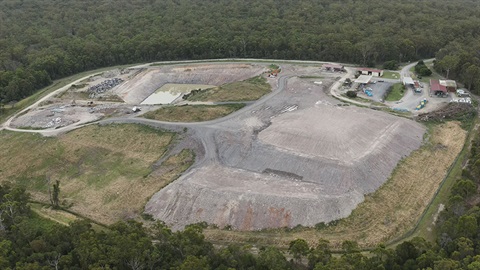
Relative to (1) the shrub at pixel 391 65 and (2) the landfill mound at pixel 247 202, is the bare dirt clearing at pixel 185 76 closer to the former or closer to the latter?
(1) the shrub at pixel 391 65

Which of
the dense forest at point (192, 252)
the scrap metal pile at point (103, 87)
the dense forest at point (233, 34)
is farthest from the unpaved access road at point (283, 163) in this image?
the dense forest at point (233, 34)

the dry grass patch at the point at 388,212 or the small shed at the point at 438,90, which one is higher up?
the small shed at the point at 438,90

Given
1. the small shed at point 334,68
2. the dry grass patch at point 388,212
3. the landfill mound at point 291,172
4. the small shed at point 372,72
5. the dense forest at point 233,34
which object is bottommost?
the dry grass patch at point 388,212

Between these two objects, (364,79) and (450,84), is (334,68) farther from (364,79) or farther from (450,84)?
(450,84)

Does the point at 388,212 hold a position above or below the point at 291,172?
below

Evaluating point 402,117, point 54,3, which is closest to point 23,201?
point 402,117

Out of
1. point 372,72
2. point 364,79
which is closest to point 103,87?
point 364,79
